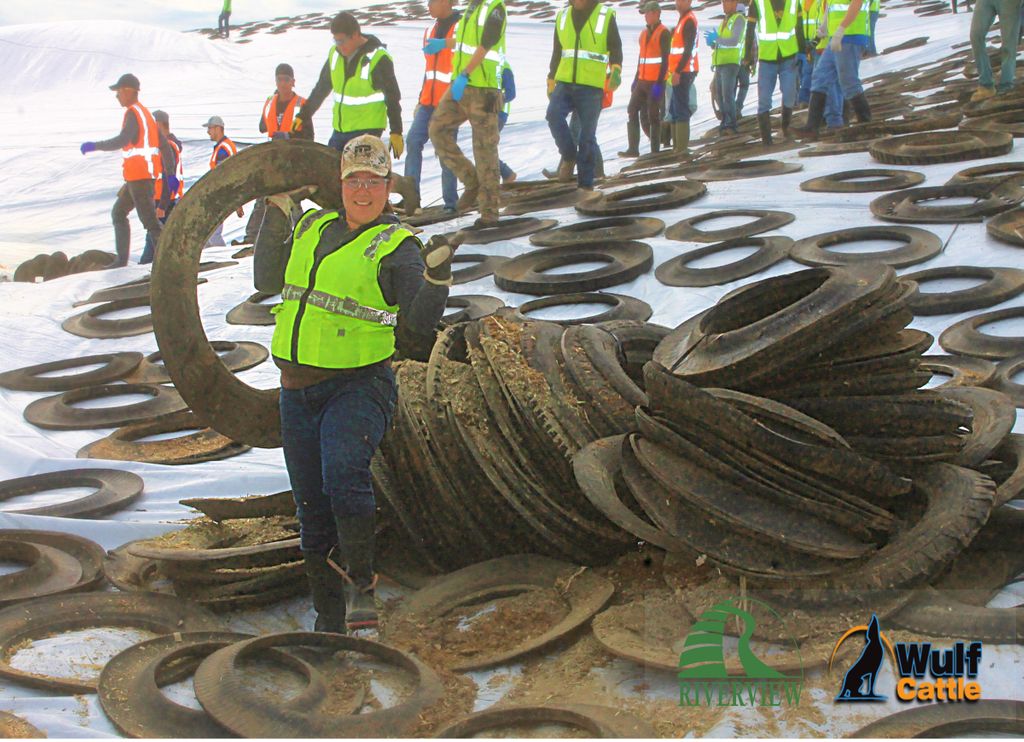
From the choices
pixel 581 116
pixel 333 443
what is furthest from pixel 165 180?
pixel 333 443

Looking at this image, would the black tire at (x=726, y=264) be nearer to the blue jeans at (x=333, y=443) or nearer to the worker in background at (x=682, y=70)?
the blue jeans at (x=333, y=443)

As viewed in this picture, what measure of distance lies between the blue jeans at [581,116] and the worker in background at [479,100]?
1018 millimetres

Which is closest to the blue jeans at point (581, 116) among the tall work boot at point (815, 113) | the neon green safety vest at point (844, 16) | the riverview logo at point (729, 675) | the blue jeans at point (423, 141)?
the blue jeans at point (423, 141)

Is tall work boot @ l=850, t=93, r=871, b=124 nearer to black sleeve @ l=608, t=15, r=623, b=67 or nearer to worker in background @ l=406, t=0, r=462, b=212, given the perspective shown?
black sleeve @ l=608, t=15, r=623, b=67

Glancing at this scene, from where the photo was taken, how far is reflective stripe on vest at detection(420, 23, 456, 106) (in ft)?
32.6

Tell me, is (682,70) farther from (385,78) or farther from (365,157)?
(365,157)

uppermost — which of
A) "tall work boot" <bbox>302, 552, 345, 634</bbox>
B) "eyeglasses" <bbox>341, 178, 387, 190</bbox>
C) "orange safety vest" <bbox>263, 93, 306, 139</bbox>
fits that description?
"orange safety vest" <bbox>263, 93, 306, 139</bbox>

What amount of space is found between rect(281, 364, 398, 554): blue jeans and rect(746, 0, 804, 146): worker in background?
29.0ft

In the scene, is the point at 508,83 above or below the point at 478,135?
above

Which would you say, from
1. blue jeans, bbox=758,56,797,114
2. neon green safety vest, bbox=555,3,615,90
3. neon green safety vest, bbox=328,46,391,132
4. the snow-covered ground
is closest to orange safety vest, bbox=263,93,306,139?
the snow-covered ground

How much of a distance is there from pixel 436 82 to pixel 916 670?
8.25m

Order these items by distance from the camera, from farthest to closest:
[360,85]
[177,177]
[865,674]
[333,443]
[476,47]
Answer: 1. [177,177]
2. [476,47]
3. [360,85]
4. [333,443]
5. [865,674]

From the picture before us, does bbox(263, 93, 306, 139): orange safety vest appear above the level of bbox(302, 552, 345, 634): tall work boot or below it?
above

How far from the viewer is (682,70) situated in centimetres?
1298
